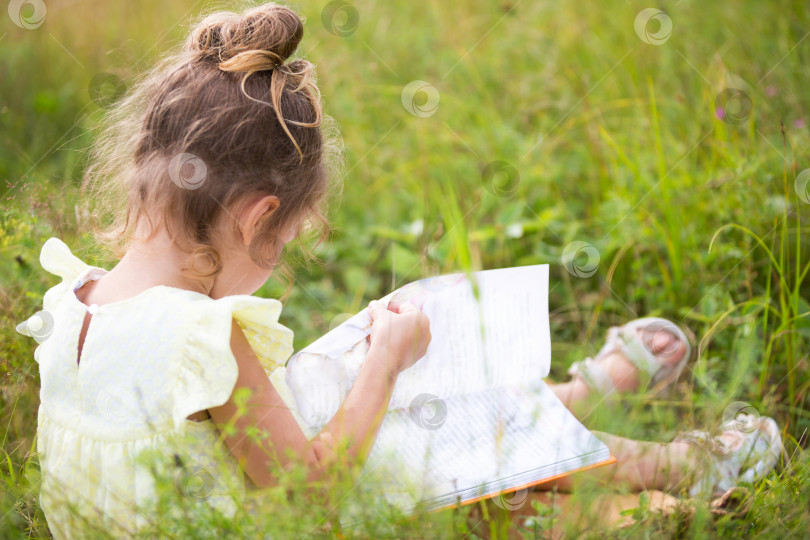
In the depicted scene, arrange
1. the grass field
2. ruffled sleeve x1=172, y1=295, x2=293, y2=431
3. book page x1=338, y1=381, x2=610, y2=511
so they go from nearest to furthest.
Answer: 1. ruffled sleeve x1=172, y1=295, x2=293, y2=431
2. book page x1=338, y1=381, x2=610, y2=511
3. the grass field

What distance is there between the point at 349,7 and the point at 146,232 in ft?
7.41

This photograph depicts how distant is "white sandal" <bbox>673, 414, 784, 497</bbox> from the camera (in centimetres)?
137

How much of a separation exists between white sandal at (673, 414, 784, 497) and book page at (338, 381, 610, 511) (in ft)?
0.88

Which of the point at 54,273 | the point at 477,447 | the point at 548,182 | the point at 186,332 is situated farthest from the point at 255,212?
the point at 548,182

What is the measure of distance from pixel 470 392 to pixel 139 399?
64cm

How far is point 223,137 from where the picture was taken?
1.15 metres

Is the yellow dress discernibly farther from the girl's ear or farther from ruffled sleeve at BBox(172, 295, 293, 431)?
the girl's ear

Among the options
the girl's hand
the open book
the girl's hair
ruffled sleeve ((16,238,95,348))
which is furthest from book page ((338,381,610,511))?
ruffled sleeve ((16,238,95,348))

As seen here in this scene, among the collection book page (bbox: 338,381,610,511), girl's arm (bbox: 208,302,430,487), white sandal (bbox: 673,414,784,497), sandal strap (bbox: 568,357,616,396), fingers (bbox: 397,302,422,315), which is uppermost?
fingers (bbox: 397,302,422,315)

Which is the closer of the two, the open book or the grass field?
the open book

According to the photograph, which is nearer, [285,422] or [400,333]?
[285,422]

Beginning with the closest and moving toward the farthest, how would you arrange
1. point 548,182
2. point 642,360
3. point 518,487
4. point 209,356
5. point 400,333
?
point 209,356 → point 518,487 → point 400,333 → point 642,360 → point 548,182

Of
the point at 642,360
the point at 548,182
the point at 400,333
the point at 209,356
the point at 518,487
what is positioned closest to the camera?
the point at 209,356

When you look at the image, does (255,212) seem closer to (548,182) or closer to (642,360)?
(642,360)
